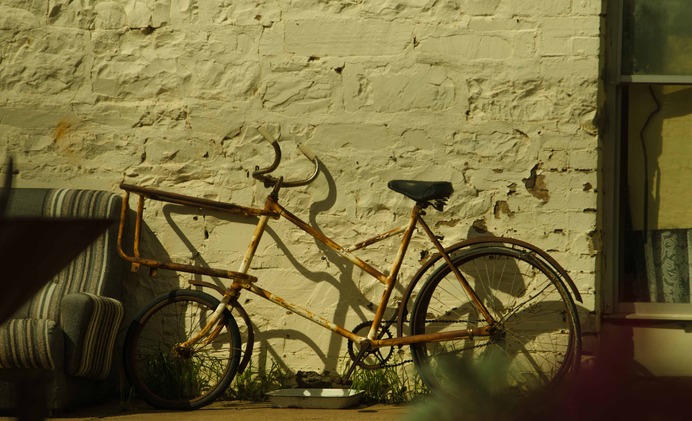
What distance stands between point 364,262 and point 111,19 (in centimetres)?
184

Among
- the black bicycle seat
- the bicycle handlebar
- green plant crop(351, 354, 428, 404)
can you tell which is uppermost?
the bicycle handlebar

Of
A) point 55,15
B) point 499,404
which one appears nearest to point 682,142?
point 55,15

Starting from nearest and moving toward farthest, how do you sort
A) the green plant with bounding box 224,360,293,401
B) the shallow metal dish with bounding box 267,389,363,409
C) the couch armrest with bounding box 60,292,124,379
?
the couch armrest with bounding box 60,292,124,379, the shallow metal dish with bounding box 267,389,363,409, the green plant with bounding box 224,360,293,401

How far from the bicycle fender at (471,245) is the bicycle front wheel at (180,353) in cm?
81

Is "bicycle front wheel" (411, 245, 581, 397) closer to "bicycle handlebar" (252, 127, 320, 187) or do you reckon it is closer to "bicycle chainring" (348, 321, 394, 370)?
"bicycle chainring" (348, 321, 394, 370)

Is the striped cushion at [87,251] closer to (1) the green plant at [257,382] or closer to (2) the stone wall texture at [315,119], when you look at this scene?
(2) the stone wall texture at [315,119]

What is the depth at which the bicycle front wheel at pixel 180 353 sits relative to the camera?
4801 millimetres

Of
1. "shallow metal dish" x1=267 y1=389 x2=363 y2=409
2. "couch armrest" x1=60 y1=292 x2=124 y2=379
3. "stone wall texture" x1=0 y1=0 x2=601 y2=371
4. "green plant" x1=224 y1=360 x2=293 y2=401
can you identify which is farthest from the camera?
"green plant" x1=224 y1=360 x2=293 y2=401

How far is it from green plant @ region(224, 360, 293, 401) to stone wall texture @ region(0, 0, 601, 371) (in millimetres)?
80

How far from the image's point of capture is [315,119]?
16.5 feet

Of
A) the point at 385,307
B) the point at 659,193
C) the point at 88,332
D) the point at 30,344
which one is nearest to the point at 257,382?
the point at 385,307

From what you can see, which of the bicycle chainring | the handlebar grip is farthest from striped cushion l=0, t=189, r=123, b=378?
the bicycle chainring

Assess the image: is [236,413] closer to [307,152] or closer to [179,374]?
[179,374]

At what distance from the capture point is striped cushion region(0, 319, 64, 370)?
4.36 metres
